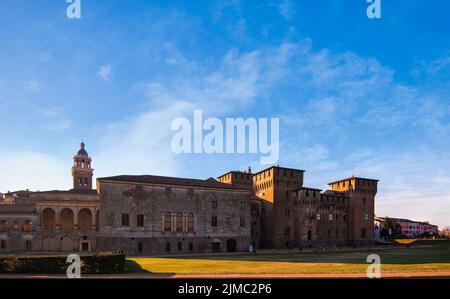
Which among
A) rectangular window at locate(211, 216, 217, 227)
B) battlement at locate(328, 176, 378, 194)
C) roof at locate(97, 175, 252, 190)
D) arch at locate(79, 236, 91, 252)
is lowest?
arch at locate(79, 236, 91, 252)

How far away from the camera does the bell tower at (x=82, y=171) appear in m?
74.3

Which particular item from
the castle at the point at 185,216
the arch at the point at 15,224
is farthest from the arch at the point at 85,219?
the arch at the point at 15,224

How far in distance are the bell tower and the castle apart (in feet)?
35.1

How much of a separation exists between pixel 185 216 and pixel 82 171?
3469cm

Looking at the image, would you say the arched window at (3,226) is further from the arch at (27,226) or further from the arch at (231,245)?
the arch at (231,245)

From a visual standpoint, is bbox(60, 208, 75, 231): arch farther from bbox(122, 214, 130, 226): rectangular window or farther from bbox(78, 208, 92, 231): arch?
bbox(122, 214, 130, 226): rectangular window

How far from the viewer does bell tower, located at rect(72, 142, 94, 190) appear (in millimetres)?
74312

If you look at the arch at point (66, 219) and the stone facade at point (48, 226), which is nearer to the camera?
the stone facade at point (48, 226)

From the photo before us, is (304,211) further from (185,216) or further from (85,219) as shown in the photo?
(85,219)

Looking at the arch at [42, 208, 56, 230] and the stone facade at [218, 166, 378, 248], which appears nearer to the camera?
the arch at [42, 208, 56, 230]

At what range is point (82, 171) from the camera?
75562 mm

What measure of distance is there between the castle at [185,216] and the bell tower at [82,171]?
10690mm

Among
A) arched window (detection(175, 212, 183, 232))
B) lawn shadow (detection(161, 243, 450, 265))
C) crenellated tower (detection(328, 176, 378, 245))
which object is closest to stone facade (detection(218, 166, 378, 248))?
crenellated tower (detection(328, 176, 378, 245))
